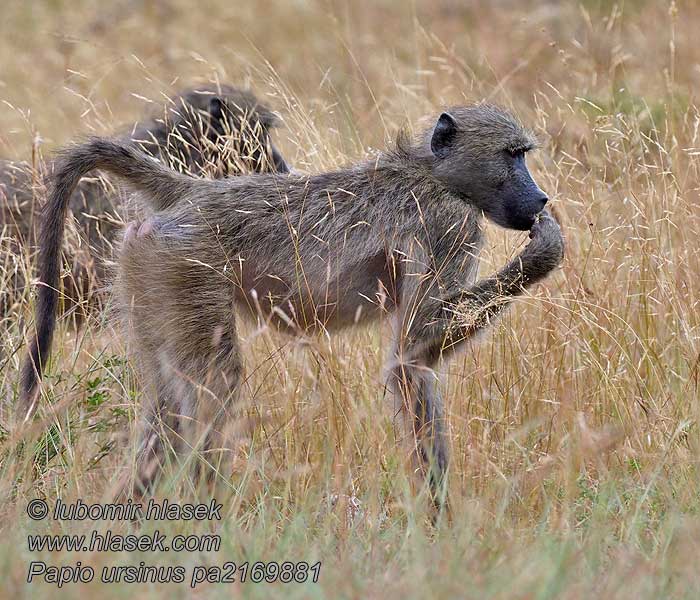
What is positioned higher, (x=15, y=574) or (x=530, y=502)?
(x=15, y=574)

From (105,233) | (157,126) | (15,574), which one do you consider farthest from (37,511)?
(157,126)

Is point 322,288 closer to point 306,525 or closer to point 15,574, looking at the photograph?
point 306,525

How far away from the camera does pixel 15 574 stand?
2582 millimetres

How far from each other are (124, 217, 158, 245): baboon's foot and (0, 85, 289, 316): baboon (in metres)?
0.88

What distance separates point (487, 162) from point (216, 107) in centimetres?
Answer: 167

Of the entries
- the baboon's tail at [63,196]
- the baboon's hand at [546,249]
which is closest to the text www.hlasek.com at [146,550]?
the baboon's tail at [63,196]

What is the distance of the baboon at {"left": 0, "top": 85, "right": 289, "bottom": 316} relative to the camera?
15.9 ft

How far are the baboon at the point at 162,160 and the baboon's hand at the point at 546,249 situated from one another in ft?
4.38

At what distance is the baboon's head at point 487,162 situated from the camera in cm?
408

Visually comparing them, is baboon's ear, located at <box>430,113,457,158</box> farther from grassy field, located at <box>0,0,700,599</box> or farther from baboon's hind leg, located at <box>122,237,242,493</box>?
baboon's hind leg, located at <box>122,237,242,493</box>

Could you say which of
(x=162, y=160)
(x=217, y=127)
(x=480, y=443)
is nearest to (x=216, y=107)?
(x=217, y=127)

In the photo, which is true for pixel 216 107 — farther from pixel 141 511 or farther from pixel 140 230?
pixel 141 511

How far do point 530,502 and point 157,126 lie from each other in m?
2.89

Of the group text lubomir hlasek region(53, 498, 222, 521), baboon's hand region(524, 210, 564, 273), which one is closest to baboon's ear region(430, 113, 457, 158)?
baboon's hand region(524, 210, 564, 273)
